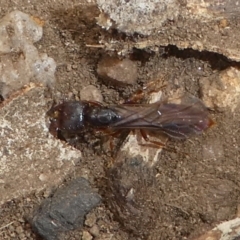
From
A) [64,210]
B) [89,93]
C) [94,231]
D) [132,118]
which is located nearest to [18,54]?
[89,93]

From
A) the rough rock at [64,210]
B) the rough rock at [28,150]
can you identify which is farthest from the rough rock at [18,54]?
the rough rock at [64,210]

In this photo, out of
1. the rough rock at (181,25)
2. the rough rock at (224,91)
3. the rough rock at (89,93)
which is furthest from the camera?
the rough rock at (89,93)

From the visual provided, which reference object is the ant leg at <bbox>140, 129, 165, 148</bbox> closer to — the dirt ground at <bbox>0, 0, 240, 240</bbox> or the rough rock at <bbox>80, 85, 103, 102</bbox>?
the dirt ground at <bbox>0, 0, 240, 240</bbox>

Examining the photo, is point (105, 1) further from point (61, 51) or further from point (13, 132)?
point (13, 132)

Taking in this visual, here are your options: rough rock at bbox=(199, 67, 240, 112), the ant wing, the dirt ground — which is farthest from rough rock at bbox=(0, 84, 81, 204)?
rough rock at bbox=(199, 67, 240, 112)

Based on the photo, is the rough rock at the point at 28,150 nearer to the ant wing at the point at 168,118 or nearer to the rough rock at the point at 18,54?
the rough rock at the point at 18,54

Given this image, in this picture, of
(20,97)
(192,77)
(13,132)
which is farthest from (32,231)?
(192,77)
